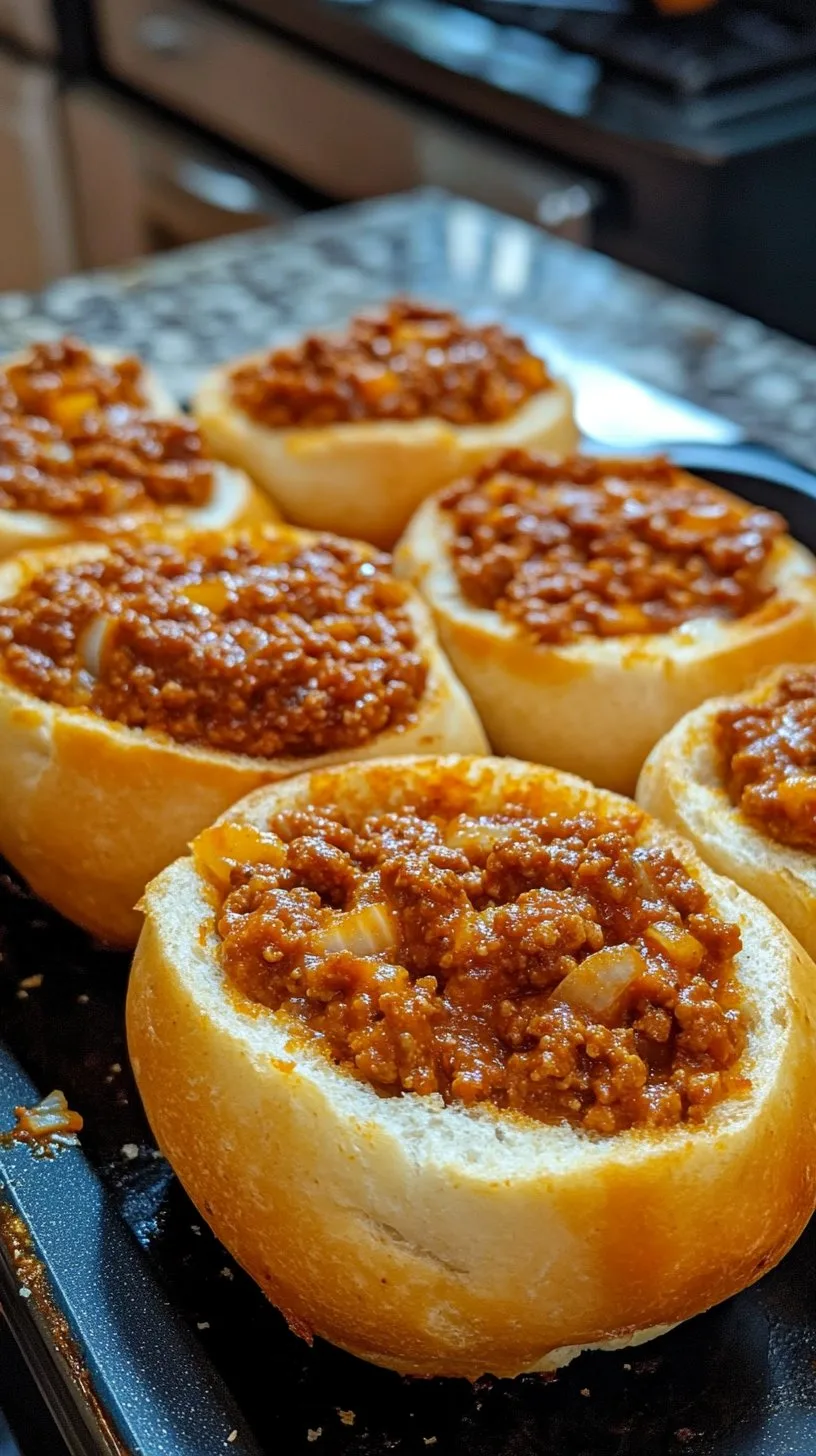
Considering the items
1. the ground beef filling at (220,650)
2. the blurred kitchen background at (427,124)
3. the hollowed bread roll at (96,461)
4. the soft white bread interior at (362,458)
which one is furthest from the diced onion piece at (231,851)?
the blurred kitchen background at (427,124)

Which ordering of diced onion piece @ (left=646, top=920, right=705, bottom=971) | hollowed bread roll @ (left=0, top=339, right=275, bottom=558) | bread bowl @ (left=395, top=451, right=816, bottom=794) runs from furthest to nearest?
hollowed bread roll @ (left=0, top=339, right=275, bottom=558) < bread bowl @ (left=395, top=451, right=816, bottom=794) < diced onion piece @ (left=646, top=920, right=705, bottom=971)

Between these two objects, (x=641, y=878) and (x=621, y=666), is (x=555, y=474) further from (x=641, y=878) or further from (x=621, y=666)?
(x=641, y=878)

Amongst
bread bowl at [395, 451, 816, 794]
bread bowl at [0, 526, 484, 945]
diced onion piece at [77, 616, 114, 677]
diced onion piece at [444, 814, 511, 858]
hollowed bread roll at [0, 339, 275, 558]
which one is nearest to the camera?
diced onion piece at [444, 814, 511, 858]

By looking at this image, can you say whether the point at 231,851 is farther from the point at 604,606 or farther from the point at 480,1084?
the point at 604,606

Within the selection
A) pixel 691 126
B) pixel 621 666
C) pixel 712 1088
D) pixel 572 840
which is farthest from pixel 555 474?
pixel 691 126

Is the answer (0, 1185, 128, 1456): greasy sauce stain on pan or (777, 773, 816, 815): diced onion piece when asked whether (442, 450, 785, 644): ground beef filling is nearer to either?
(777, 773, 816, 815): diced onion piece

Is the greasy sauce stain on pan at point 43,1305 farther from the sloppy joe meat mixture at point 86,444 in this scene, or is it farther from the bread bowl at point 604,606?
the sloppy joe meat mixture at point 86,444

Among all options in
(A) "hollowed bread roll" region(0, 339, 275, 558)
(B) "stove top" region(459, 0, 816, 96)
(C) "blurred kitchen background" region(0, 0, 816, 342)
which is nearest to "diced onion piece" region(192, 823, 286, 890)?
(A) "hollowed bread roll" region(0, 339, 275, 558)
